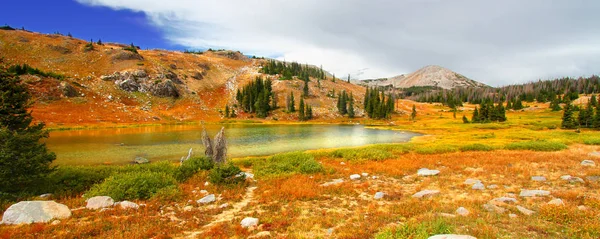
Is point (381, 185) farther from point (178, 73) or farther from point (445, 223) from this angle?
point (178, 73)

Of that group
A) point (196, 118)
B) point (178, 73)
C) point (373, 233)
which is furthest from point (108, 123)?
point (373, 233)

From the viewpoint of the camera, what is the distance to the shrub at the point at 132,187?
1376 centimetres

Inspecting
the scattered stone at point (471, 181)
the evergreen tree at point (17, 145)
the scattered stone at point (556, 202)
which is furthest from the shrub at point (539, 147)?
the evergreen tree at point (17, 145)

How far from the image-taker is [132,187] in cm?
1423

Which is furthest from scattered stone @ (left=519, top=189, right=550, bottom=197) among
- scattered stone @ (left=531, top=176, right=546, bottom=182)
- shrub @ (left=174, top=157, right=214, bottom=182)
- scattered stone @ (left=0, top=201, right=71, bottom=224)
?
scattered stone @ (left=0, top=201, right=71, bottom=224)

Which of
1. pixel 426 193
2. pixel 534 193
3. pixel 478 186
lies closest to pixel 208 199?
pixel 426 193

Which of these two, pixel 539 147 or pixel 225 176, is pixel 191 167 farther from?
pixel 539 147

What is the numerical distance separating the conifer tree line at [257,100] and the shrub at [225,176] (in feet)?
400

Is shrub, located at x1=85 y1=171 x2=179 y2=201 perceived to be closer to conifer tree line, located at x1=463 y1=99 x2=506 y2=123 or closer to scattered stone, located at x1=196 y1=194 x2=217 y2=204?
scattered stone, located at x1=196 y1=194 x2=217 y2=204

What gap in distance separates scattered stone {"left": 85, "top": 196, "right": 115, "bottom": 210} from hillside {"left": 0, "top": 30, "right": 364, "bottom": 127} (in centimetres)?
8591

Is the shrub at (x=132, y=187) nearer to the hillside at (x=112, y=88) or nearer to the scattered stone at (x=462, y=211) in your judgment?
the scattered stone at (x=462, y=211)

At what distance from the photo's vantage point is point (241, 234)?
30.9 ft

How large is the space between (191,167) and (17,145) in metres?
8.99

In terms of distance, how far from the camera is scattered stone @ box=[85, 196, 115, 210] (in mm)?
12412
